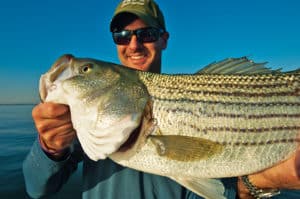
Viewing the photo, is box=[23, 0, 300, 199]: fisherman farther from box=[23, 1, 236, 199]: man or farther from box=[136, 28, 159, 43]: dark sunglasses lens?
box=[136, 28, 159, 43]: dark sunglasses lens

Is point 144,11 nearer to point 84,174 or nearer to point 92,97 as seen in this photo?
point 92,97

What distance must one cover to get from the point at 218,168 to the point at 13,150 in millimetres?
14847

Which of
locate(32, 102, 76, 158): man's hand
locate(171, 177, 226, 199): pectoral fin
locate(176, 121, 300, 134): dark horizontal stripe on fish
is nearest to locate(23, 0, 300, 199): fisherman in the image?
locate(32, 102, 76, 158): man's hand

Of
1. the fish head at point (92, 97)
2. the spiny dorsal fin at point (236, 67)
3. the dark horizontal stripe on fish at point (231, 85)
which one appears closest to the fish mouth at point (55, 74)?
the fish head at point (92, 97)

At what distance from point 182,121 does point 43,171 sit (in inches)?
66.6

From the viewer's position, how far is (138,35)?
215 inches

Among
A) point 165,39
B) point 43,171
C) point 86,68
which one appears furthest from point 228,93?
point 165,39

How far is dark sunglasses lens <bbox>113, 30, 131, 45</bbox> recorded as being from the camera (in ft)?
17.9

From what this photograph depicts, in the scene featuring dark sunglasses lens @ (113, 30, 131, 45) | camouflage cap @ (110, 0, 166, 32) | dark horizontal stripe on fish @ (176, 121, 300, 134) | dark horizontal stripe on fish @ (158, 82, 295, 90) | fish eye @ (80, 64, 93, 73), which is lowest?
dark horizontal stripe on fish @ (176, 121, 300, 134)

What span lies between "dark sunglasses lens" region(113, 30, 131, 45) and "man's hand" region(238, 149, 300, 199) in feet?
9.98

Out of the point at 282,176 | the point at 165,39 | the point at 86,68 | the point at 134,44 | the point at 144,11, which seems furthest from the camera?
the point at 165,39

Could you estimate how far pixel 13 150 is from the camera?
15.9 m

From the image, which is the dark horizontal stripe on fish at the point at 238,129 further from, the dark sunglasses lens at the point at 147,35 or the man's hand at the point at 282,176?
the dark sunglasses lens at the point at 147,35

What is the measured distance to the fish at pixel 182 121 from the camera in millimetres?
3137
